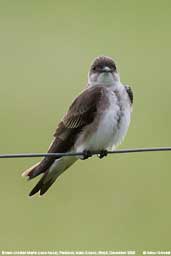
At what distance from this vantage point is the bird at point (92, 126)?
8156mm

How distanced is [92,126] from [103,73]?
520 millimetres

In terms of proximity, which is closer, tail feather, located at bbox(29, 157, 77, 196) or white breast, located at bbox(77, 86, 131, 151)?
white breast, located at bbox(77, 86, 131, 151)

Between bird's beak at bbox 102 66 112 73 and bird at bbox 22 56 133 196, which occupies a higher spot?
bird's beak at bbox 102 66 112 73

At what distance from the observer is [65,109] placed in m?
13.0

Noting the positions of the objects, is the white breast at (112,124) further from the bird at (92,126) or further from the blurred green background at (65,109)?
the blurred green background at (65,109)

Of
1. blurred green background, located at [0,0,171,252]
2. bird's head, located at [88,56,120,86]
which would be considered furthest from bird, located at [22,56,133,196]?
blurred green background, located at [0,0,171,252]

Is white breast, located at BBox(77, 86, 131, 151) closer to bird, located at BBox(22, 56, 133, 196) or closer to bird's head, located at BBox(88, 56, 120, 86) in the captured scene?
bird, located at BBox(22, 56, 133, 196)

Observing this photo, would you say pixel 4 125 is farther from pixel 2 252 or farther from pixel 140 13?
pixel 140 13

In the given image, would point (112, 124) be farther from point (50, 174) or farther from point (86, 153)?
point (50, 174)

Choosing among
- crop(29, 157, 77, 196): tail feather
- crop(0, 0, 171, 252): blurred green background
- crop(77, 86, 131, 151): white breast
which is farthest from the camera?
crop(0, 0, 171, 252): blurred green background

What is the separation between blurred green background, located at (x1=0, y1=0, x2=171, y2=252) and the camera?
1057 cm

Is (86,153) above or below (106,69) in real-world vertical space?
below

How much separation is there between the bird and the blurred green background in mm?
2044

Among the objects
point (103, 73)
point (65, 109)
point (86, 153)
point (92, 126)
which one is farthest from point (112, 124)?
point (65, 109)
